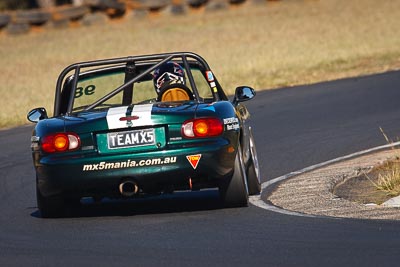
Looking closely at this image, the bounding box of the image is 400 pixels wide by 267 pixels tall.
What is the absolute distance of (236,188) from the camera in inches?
347

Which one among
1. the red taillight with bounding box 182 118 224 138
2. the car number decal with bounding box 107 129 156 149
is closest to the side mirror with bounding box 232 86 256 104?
the red taillight with bounding box 182 118 224 138

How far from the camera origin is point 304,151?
43.0ft

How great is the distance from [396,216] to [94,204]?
2.97m

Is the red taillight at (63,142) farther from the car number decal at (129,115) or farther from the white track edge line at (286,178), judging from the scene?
the white track edge line at (286,178)

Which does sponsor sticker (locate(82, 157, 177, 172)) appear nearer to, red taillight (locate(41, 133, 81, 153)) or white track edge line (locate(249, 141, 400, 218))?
red taillight (locate(41, 133, 81, 153))

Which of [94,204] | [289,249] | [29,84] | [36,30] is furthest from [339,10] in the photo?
[289,249]

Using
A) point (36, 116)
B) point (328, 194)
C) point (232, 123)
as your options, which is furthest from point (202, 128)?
point (36, 116)

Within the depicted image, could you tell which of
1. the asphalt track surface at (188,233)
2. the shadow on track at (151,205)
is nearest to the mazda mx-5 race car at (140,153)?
the asphalt track surface at (188,233)

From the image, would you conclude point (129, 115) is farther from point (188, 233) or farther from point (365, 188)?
point (365, 188)

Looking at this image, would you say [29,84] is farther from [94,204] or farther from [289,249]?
[289,249]

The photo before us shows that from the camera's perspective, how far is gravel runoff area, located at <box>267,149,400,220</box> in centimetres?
840

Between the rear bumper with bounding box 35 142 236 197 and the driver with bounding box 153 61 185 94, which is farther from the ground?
the driver with bounding box 153 61 185 94

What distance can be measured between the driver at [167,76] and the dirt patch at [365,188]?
159 centimetres

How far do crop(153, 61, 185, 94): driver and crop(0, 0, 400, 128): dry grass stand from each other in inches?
353
